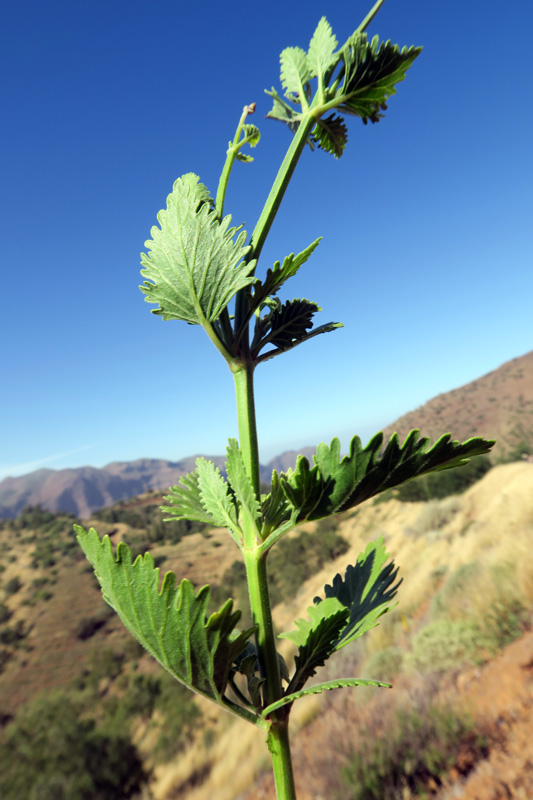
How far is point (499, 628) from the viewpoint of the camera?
7766 millimetres

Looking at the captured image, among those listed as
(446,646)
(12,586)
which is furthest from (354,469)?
(12,586)

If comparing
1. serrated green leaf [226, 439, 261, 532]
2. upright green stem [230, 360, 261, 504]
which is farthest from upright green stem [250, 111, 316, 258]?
serrated green leaf [226, 439, 261, 532]

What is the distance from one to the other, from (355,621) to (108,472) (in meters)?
214

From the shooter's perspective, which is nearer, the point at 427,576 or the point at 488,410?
the point at 427,576

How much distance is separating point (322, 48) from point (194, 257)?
2.10ft

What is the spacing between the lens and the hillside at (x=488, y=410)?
59.2 m

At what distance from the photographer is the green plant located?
0.82 meters

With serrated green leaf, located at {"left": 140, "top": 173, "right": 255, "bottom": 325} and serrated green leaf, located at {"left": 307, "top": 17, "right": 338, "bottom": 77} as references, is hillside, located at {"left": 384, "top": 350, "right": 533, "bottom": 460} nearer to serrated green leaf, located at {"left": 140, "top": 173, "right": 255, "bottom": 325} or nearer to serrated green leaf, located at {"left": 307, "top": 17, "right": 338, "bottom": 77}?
serrated green leaf, located at {"left": 307, "top": 17, "right": 338, "bottom": 77}

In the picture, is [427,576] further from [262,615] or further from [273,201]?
[273,201]

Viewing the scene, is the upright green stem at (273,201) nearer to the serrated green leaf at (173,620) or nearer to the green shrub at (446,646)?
the serrated green leaf at (173,620)

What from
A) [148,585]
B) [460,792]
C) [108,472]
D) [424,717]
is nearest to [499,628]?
[424,717]

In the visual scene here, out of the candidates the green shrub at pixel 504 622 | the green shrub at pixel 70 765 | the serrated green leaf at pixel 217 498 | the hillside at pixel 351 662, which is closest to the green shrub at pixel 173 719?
the hillside at pixel 351 662

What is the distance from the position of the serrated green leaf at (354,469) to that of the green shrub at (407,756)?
6735 mm

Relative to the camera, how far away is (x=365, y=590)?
120 centimetres
